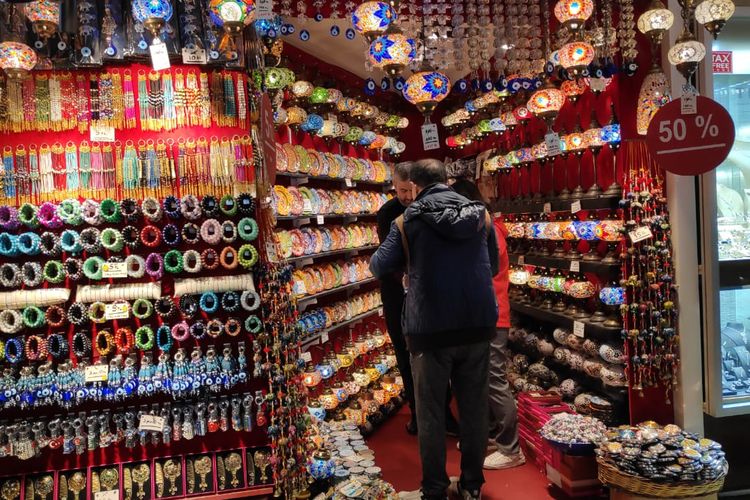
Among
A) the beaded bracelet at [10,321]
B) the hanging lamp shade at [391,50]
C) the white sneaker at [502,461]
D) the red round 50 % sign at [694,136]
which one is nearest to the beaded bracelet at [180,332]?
the beaded bracelet at [10,321]

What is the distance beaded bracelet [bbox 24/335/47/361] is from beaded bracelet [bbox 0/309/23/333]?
86 mm

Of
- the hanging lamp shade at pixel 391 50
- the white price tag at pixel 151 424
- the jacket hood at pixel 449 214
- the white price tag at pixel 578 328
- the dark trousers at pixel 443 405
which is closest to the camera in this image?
the jacket hood at pixel 449 214

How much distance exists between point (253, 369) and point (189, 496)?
738mm

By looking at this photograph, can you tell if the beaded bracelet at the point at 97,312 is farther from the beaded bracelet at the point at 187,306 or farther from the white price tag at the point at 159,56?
the white price tag at the point at 159,56

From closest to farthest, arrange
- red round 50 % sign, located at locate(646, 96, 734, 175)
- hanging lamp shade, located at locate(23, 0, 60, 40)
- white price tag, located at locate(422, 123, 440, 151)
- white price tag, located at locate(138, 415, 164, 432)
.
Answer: hanging lamp shade, located at locate(23, 0, 60, 40) → red round 50 % sign, located at locate(646, 96, 734, 175) → white price tag, located at locate(138, 415, 164, 432) → white price tag, located at locate(422, 123, 440, 151)

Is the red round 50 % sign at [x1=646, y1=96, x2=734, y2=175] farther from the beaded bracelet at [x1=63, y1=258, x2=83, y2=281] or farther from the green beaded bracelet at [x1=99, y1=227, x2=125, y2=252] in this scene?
the beaded bracelet at [x1=63, y1=258, x2=83, y2=281]

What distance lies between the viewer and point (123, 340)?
10.6 ft

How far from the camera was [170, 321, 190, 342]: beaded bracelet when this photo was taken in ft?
10.5

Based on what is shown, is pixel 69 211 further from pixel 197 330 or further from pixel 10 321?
pixel 197 330

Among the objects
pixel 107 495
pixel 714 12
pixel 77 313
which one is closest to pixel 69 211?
pixel 77 313

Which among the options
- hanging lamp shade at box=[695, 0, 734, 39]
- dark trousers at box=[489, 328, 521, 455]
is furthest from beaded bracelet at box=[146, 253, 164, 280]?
hanging lamp shade at box=[695, 0, 734, 39]

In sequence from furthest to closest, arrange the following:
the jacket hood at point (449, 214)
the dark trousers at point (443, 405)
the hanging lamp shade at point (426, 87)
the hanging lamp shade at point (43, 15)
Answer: the hanging lamp shade at point (426, 87) < the dark trousers at point (443, 405) < the jacket hood at point (449, 214) < the hanging lamp shade at point (43, 15)

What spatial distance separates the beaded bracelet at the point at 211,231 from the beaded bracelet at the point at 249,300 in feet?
1.08

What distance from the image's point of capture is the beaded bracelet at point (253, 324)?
3.24 m
